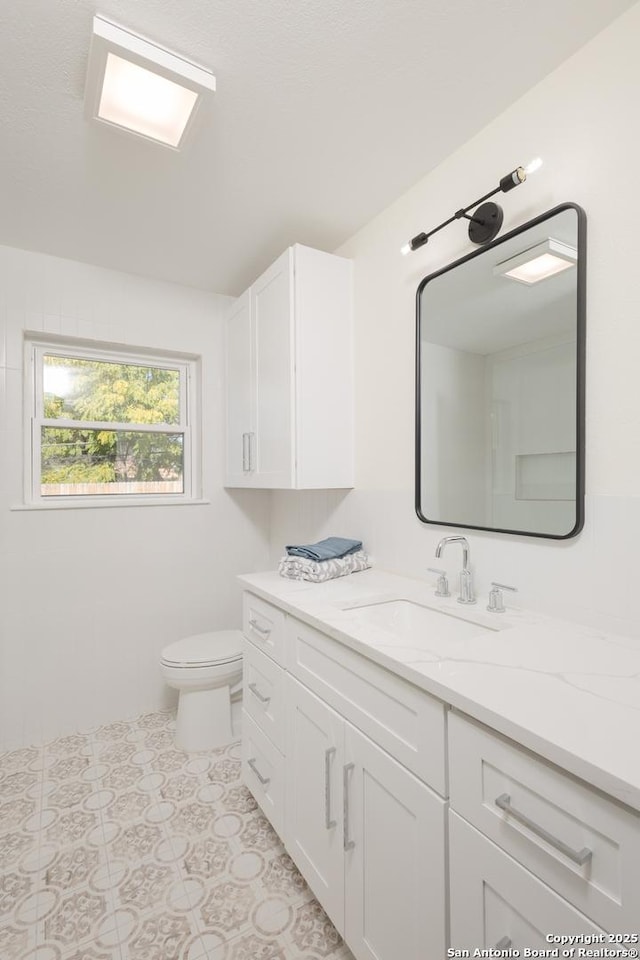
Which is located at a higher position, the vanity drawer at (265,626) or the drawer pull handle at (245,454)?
the drawer pull handle at (245,454)

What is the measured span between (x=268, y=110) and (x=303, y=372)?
0.90m

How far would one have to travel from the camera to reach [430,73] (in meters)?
1.32

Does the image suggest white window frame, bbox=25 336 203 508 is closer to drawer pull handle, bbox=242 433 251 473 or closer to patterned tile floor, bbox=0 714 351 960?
drawer pull handle, bbox=242 433 251 473

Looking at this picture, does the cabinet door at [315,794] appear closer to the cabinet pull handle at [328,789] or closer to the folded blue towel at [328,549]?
the cabinet pull handle at [328,789]

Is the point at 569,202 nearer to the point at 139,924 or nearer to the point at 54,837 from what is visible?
the point at 139,924

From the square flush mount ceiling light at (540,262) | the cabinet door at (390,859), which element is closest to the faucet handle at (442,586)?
the cabinet door at (390,859)

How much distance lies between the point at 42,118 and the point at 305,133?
2.73ft

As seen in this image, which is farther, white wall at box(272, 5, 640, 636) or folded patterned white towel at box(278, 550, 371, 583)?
folded patterned white towel at box(278, 550, 371, 583)

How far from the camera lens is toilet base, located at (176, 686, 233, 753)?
86.7 inches

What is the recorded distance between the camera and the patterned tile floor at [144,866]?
4.22ft

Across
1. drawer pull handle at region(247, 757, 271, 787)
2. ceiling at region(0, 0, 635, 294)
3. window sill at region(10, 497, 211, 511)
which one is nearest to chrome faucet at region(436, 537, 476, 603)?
drawer pull handle at region(247, 757, 271, 787)

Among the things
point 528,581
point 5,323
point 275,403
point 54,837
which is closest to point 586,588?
point 528,581

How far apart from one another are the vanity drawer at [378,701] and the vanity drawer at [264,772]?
1.29ft

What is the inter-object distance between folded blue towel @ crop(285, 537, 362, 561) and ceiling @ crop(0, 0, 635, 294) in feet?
4.72
